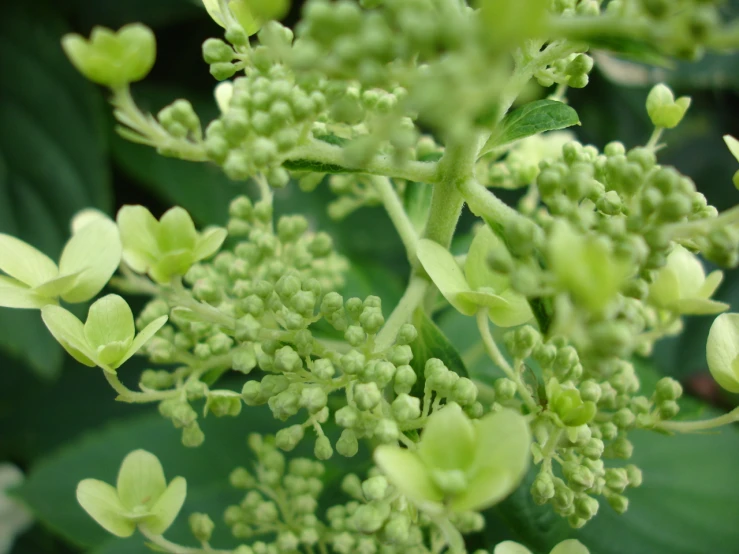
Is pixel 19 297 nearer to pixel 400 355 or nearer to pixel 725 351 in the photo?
pixel 400 355

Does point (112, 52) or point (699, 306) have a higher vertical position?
point (112, 52)

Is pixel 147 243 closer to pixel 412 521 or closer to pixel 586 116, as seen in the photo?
pixel 412 521

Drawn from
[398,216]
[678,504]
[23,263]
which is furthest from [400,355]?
[678,504]

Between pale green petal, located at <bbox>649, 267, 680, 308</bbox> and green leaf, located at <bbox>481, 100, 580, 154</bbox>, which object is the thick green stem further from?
pale green petal, located at <bbox>649, 267, 680, 308</bbox>

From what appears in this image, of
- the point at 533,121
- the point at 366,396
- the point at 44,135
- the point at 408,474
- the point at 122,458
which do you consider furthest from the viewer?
the point at 44,135

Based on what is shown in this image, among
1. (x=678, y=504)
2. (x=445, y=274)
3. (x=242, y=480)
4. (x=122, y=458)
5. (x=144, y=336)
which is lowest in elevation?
(x=122, y=458)

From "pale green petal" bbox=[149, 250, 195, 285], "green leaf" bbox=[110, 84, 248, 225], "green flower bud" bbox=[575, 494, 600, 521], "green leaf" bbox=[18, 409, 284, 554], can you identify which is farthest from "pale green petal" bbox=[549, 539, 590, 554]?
"green leaf" bbox=[110, 84, 248, 225]

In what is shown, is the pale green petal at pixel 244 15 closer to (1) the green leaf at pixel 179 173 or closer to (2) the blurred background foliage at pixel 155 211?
(2) the blurred background foliage at pixel 155 211

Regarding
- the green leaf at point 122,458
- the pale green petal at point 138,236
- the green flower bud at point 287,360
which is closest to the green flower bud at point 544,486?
the green flower bud at point 287,360
